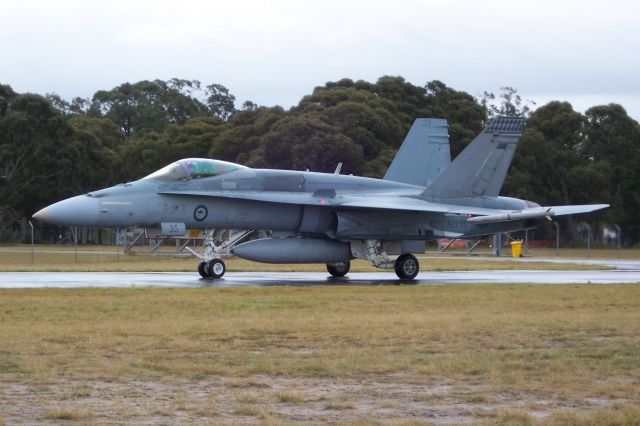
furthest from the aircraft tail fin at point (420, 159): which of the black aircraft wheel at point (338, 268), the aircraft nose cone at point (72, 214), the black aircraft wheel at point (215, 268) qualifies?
the aircraft nose cone at point (72, 214)

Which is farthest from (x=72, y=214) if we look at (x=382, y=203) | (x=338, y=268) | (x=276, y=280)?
(x=382, y=203)

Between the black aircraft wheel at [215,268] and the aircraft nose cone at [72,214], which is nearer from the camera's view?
the aircraft nose cone at [72,214]

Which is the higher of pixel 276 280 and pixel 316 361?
pixel 276 280

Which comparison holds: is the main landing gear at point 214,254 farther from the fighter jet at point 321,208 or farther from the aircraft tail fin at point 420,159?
the aircraft tail fin at point 420,159

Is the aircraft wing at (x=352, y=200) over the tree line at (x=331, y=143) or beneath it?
beneath

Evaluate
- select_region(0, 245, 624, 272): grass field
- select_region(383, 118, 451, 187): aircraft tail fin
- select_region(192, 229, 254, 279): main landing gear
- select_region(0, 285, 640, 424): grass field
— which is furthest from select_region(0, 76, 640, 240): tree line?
select_region(0, 285, 640, 424): grass field

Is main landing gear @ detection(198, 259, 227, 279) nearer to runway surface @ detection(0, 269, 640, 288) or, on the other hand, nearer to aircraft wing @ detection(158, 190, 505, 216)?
runway surface @ detection(0, 269, 640, 288)

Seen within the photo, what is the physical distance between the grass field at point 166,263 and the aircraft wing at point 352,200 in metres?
5.96

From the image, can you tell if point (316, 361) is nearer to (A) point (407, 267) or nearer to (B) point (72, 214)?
(B) point (72, 214)

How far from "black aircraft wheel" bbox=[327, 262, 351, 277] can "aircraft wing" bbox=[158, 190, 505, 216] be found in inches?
68.6

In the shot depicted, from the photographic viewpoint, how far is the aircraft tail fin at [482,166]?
25078mm

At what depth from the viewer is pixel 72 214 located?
22.2 metres

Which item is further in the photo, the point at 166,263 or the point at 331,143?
the point at 331,143

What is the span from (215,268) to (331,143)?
33911 millimetres
